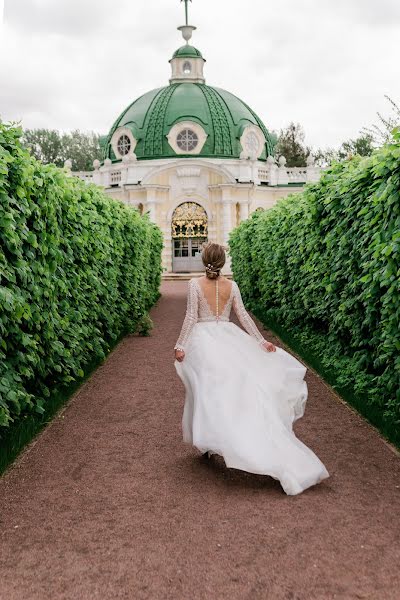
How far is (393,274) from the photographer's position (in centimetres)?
602

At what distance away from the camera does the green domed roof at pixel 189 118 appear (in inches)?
1644

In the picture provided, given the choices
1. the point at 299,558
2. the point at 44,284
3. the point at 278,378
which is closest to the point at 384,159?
the point at 278,378

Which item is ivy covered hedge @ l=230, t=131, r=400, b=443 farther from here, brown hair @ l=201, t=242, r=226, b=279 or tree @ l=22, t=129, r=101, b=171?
tree @ l=22, t=129, r=101, b=171

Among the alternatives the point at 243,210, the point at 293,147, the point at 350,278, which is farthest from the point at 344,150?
the point at 350,278

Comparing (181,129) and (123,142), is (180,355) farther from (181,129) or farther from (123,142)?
(123,142)

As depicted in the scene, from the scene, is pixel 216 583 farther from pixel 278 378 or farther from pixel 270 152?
pixel 270 152

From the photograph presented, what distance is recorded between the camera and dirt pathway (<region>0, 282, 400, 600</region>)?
3.33m

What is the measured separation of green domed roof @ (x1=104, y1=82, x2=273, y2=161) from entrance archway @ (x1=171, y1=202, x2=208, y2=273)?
3.48 metres

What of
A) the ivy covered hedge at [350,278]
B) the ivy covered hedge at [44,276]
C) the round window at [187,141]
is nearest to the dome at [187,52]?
the round window at [187,141]

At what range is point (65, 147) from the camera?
66.3 metres

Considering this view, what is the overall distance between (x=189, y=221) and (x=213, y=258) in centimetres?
3633

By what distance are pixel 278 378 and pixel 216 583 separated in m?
2.04

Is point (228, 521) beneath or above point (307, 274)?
beneath

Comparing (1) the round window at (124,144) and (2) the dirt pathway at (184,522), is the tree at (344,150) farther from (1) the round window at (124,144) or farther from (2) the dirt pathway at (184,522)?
(2) the dirt pathway at (184,522)
